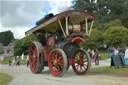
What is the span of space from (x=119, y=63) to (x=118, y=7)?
47.9 meters

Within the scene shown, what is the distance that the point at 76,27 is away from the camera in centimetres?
1041

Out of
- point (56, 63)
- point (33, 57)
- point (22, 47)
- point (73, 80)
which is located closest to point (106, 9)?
point (22, 47)

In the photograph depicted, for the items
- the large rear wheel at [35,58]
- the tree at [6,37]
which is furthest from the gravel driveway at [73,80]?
the tree at [6,37]

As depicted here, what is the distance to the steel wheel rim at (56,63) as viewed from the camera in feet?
30.2

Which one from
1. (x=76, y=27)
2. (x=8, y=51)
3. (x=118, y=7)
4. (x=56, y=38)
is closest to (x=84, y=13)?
(x=76, y=27)

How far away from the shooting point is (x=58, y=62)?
9.30 metres

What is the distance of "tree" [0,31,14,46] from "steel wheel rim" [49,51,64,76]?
10265 cm

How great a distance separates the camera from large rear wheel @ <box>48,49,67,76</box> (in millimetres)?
8695

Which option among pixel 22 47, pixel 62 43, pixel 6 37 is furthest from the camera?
pixel 6 37

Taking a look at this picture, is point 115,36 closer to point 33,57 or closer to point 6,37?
point 33,57

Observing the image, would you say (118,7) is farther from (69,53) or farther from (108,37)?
(69,53)

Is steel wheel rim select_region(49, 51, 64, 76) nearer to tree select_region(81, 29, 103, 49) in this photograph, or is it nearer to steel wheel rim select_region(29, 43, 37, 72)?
steel wheel rim select_region(29, 43, 37, 72)

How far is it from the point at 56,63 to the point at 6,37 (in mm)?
105041

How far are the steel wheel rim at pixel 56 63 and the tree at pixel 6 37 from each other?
10265cm
